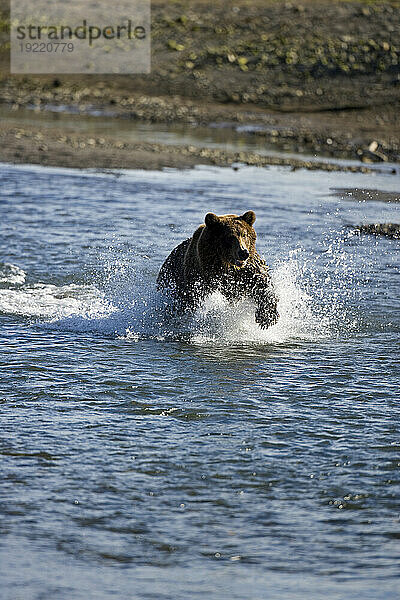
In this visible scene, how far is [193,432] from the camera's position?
594cm

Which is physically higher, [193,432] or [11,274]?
[11,274]

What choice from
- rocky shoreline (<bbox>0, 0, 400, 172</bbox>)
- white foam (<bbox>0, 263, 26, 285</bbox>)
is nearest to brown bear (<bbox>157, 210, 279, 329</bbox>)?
white foam (<bbox>0, 263, 26, 285</bbox>)

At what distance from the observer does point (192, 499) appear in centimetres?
507

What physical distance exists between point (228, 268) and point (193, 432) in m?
2.39

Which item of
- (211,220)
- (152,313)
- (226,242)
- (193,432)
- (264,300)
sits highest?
(211,220)

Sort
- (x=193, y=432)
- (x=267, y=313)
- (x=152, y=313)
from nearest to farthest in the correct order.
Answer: (x=193, y=432)
(x=267, y=313)
(x=152, y=313)

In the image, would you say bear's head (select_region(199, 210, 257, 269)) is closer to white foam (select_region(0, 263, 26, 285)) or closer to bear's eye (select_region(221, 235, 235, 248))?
bear's eye (select_region(221, 235, 235, 248))

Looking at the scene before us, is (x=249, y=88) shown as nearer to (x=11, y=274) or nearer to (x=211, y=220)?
(x=11, y=274)

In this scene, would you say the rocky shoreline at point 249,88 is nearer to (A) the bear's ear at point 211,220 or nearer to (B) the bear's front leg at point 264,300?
(B) the bear's front leg at point 264,300

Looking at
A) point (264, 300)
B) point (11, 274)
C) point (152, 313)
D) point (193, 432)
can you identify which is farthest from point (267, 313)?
point (11, 274)

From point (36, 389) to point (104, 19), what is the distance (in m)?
27.9

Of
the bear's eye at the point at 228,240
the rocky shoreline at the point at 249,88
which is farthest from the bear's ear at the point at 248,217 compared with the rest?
the rocky shoreline at the point at 249,88

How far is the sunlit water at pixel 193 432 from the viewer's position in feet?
14.5

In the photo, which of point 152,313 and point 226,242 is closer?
point 226,242
